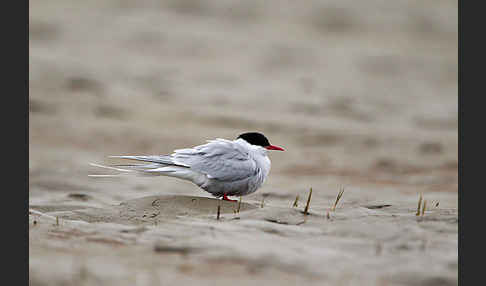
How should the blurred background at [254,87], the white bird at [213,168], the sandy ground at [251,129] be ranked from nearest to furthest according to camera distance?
the sandy ground at [251,129]
the white bird at [213,168]
the blurred background at [254,87]

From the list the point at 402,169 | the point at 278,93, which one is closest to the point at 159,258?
the point at 402,169

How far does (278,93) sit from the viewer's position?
385 inches

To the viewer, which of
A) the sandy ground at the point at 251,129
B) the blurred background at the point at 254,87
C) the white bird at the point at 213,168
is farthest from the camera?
the blurred background at the point at 254,87

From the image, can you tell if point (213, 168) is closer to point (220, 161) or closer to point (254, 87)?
point (220, 161)

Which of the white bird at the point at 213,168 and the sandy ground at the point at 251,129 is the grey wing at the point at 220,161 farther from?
the sandy ground at the point at 251,129

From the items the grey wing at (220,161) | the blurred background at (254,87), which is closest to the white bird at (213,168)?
the grey wing at (220,161)

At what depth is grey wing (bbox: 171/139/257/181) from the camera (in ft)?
14.1

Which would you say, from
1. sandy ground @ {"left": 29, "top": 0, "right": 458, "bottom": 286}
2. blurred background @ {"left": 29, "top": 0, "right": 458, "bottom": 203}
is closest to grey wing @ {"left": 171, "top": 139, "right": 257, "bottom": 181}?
sandy ground @ {"left": 29, "top": 0, "right": 458, "bottom": 286}

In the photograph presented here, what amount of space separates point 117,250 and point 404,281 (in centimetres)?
137

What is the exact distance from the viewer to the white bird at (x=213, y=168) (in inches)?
169

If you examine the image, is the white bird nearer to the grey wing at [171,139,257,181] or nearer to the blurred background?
the grey wing at [171,139,257,181]

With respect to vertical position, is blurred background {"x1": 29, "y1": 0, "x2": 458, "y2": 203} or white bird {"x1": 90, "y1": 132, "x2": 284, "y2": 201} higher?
blurred background {"x1": 29, "y1": 0, "x2": 458, "y2": 203}

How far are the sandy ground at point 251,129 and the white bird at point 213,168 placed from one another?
10.2 inches

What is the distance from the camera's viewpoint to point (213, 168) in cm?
430
